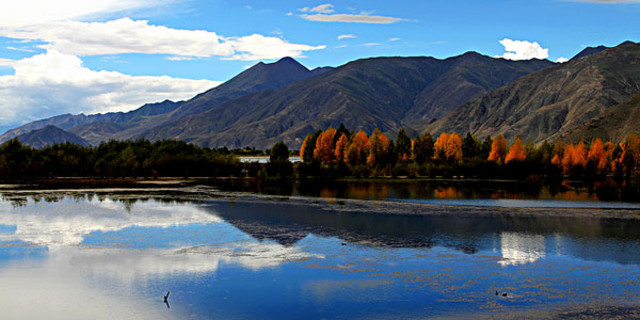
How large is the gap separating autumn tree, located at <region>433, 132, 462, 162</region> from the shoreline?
76.5 meters

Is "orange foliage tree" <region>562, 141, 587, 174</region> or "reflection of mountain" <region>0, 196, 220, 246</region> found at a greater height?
"orange foliage tree" <region>562, 141, 587, 174</region>

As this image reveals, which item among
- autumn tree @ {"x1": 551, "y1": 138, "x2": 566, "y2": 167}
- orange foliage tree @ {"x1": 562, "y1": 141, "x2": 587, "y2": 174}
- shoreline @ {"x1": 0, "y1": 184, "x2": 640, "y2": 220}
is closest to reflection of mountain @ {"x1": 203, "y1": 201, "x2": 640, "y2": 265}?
shoreline @ {"x1": 0, "y1": 184, "x2": 640, "y2": 220}

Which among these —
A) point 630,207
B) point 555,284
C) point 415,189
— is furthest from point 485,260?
point 415,189

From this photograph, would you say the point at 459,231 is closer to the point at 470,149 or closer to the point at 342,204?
the point at 342,204

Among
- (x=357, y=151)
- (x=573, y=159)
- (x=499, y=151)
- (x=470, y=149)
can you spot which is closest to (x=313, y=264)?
(x=357, y=151)

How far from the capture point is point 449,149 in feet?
511

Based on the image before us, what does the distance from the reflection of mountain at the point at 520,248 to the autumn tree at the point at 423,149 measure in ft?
346

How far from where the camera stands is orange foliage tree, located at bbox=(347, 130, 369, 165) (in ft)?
493

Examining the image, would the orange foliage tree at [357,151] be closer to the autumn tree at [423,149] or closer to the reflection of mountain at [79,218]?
the autumn tree at [423,149]

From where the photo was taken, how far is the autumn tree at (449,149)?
508ft

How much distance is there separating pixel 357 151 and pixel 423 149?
18.5 meters

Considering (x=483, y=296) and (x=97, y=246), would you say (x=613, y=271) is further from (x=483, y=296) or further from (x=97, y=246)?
(x=97, y=246)

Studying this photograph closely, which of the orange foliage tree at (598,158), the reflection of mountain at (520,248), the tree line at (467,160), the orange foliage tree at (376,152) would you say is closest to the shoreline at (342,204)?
the reflection of mountain at (520,248)

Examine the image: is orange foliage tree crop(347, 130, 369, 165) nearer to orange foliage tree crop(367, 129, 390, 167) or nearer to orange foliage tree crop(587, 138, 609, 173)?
orange foliage tree crop(367, 129, 390, 167)
